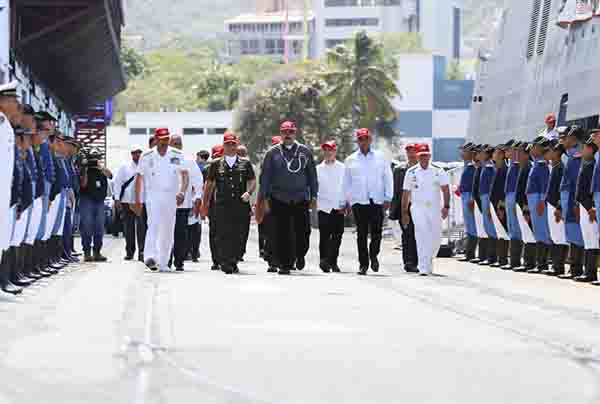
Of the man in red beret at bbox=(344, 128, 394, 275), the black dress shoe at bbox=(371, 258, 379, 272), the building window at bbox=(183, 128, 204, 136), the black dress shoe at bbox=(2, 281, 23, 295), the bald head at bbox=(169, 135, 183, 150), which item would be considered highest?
the building window at bbox=(183, 128, 204, 136)

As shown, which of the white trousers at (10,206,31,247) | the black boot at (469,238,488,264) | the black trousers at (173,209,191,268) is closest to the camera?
the white trousers at (10,206,31,247)

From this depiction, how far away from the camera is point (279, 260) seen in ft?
66.2

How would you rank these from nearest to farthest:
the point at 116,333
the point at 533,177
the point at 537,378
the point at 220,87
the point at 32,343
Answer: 1. the point at 537,378
2. the point at 32,343
3. the point at 116,333
4. the point at 533,177
5. the point at 220,87

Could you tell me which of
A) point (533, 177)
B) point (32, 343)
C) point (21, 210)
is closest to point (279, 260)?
point (533, 177)

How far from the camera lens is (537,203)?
2161 centimetres

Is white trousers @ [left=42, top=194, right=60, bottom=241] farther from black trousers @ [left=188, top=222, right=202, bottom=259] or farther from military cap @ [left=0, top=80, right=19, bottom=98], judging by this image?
military cap @ [left=0, top=80, right=19, bottom=98]

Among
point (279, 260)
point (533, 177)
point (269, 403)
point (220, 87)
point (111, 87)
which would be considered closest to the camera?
point (269, 403)

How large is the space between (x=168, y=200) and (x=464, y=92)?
112033 mm

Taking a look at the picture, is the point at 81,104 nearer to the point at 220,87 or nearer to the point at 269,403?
the point at 269,403

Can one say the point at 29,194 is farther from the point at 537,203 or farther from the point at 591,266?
the point at 537,203

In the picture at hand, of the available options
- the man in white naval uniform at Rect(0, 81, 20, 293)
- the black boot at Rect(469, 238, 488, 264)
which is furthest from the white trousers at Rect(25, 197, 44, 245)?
the black boot at Rect(469, 238, 488, 264)

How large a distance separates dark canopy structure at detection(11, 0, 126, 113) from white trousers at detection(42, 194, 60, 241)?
18292mm

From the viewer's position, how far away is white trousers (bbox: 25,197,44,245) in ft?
56.0

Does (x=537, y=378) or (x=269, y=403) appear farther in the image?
(x=537, y=378)
